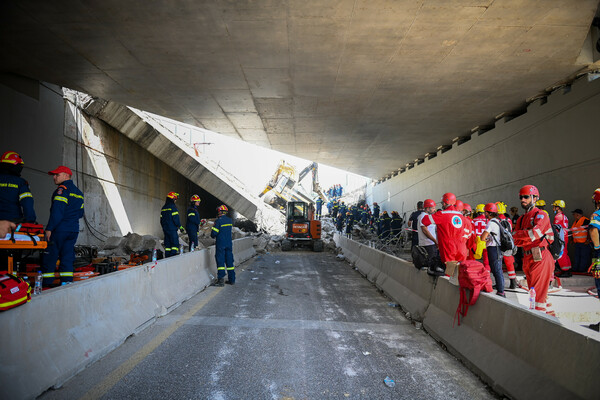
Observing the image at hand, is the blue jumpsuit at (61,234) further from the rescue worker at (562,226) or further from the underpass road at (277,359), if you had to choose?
the rescue worker at (562,226)

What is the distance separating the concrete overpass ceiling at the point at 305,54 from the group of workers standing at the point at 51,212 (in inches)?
126

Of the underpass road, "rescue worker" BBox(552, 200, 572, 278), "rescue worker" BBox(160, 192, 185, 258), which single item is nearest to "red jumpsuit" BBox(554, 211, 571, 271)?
"rescue worker" BBox(552, 200, 572, 278)

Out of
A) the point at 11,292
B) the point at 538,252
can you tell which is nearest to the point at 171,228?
the point at 11,292

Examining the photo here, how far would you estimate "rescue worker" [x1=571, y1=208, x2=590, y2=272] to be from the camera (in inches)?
334

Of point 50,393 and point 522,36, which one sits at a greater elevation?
point 522,36

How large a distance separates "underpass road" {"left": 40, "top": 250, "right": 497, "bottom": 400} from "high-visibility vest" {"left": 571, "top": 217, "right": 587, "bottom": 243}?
16.5ft

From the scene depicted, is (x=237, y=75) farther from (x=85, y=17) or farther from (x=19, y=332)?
(x=19, y=332)

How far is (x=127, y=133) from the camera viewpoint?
1673cm

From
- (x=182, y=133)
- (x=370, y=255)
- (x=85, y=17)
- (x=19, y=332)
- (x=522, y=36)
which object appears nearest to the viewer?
(x=19, y=332)

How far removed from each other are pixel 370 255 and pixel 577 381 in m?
8.51

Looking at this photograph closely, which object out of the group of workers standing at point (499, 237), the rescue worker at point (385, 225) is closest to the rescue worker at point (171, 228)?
the group of workers standing at point (499, 237)

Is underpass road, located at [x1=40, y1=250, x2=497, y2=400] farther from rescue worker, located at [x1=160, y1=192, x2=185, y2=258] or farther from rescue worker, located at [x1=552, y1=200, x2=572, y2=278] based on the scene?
rescue worker, located at [x1=552, y1=200, x2=572, y2=278]

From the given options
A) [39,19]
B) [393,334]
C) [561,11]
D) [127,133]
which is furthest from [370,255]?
[127,133]

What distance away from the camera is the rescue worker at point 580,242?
334 inches
